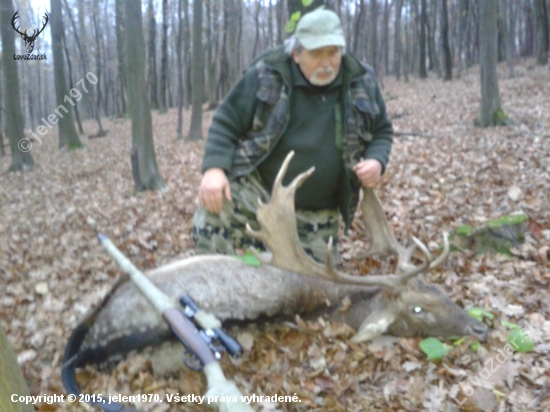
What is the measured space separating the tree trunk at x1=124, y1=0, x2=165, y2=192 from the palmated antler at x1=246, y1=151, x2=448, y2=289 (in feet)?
17.9

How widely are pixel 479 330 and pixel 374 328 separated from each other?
0.72 m

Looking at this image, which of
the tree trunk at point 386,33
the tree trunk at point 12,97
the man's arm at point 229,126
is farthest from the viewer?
the tree trunk at point 386,33

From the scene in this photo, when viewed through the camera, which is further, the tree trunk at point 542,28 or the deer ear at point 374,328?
the tree trunk at point 542,28

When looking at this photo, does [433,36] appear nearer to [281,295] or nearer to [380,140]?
[380,140]

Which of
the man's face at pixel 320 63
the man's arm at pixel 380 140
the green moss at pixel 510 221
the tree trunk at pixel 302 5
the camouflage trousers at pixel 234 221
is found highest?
the tree trunk at pixel 302 5

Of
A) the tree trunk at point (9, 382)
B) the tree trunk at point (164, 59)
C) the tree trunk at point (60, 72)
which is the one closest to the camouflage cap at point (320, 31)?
the tree trunk at point (9, 382)

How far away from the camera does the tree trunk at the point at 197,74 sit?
44.1 feet

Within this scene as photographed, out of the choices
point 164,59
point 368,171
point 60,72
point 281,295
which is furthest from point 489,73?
point 164,59

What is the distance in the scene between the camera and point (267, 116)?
12.4 ft

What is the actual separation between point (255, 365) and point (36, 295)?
8.99 feet

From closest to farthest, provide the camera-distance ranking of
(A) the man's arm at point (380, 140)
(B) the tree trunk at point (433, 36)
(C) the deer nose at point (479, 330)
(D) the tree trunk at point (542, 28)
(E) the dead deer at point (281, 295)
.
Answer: (E) the dead deer at point (281, 295)
(C) the deer nose at point (479, 330)
(A) the man's arm at point (380, 140)
(D) the tree trunk at point (542, 28)
(B) the tree trunk at point (433, 36)

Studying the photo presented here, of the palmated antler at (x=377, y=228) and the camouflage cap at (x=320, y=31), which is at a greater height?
the camouflage cap at (x=320, y=31)

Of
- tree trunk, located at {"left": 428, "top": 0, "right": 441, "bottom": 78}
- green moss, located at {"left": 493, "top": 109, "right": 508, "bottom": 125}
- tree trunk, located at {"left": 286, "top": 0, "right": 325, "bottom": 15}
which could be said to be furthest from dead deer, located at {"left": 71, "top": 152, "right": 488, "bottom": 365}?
tree trunk, located at {"left": 428, "top": 0, "right": 441, "bottom": 78}

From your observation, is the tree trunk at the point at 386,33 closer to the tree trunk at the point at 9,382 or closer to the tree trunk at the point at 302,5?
the tree trunk at the point at 302,5
